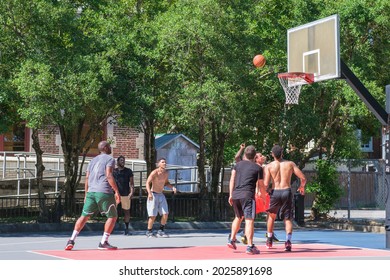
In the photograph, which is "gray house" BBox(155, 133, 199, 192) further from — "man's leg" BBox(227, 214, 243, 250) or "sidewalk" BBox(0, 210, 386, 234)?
"man's leg" BBox(227, 214, 243, 250)

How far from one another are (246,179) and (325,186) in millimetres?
16036

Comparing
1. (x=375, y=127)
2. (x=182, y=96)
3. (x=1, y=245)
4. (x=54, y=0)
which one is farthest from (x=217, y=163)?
(x=1, y=245)

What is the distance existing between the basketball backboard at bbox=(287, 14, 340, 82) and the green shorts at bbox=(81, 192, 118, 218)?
626 centimetres

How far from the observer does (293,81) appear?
920 inches

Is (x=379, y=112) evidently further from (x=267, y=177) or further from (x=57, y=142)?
(x=57, y=142)

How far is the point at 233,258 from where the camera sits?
15945 mm

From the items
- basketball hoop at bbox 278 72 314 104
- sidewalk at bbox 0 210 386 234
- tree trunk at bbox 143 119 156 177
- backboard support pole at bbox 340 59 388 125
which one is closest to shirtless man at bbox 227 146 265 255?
backboard support pole at bbox 340 59 388 125

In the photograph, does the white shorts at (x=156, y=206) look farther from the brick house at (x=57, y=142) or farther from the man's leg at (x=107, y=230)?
the brick house at (x=57, y=142)

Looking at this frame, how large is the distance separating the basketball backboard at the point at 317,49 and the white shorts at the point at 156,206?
480 cm

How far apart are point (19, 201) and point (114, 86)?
5766mm

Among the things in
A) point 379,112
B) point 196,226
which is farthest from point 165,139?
point 379,112

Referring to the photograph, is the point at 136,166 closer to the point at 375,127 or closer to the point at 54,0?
the point at 375,127

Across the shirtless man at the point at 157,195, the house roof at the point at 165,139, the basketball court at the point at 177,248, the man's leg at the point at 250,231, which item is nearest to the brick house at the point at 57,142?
the house roof at the point at 165,139

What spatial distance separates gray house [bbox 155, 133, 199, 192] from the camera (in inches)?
1517
